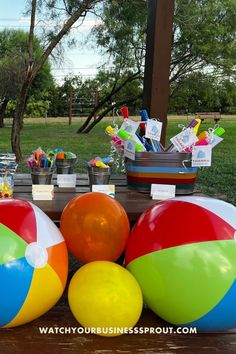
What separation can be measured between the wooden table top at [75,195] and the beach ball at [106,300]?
503mm

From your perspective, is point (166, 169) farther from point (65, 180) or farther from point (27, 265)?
point (27, 265)

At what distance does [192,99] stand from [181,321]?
1349 cm

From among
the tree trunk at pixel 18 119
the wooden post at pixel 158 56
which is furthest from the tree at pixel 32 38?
the wooden post at pixel 158 56

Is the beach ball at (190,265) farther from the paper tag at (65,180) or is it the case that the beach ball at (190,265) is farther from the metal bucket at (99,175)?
the paper tag at (65,180)

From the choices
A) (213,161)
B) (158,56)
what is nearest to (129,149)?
(158,56)

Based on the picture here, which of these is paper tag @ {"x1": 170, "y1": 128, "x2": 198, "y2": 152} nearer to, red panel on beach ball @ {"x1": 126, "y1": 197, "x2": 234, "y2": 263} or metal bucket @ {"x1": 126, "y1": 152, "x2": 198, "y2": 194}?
metal bucket @ {"x1": 126, "y1": 152, "x2": 198, "y2": 194}

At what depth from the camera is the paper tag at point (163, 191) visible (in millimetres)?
1791

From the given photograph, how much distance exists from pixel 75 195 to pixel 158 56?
0.90 metres

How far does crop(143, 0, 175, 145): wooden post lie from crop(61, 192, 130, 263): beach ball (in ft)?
3.56

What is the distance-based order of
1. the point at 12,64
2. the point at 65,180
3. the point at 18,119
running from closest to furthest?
the point at 65,180 → the point at 18,119 → the point at 12,64

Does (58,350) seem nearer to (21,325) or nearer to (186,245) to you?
(21,325)

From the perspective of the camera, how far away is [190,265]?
1037 mm

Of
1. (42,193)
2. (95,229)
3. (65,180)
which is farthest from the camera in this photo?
(65,180)

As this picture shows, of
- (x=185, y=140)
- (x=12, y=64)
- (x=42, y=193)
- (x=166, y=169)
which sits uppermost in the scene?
(x=12, y=64)
